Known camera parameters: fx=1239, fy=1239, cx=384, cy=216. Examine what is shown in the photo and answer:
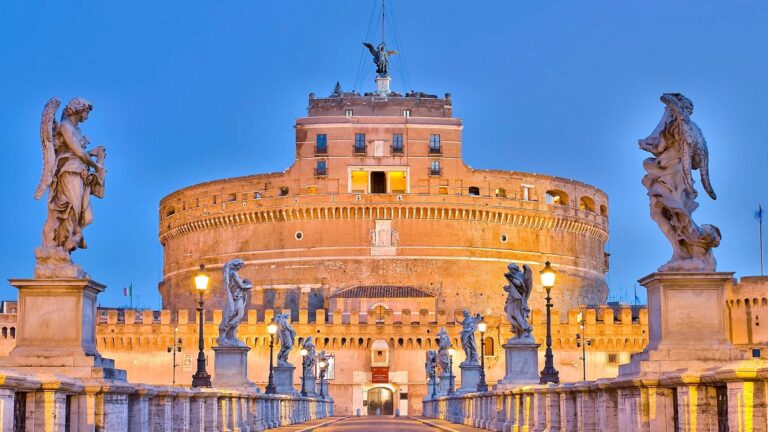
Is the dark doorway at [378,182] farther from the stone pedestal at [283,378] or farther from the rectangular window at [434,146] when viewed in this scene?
the stone pedestal at [283,378]

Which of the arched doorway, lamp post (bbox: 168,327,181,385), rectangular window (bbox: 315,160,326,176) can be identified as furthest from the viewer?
rectangular window (bbox: 315,160,326,176)

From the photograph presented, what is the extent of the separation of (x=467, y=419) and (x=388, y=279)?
191 ft

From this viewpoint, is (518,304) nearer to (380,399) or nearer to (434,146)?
(380,399)

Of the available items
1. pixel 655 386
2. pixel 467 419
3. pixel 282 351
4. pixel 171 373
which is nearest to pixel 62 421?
pixel 655 386

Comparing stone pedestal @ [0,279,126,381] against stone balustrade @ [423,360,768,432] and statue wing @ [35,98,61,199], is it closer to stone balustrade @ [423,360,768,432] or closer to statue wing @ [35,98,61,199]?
statue wing @ [35,98,61,199]

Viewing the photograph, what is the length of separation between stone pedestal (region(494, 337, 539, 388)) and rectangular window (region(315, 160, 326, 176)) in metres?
64.7

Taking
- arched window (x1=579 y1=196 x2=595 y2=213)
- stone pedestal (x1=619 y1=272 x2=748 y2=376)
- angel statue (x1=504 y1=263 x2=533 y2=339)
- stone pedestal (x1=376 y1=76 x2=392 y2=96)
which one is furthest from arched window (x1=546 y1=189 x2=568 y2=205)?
stone pedestal (x1=619 y1=272 x2=748 y2=376)

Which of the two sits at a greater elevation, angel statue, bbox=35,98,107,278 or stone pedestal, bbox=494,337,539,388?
angel statue, bbox=35,98,107,278

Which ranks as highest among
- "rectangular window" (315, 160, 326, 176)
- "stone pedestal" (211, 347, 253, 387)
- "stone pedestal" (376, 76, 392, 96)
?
"stone pedestal" (376, 76, 392, 96)

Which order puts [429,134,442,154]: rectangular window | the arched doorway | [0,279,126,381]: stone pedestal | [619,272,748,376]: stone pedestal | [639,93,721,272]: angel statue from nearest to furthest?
[619,272,748,376]: stone pedestal < [0,279,126,381]: stone pedestal < [639,93,721,272]: angel statue < the arched doorway < [429,134,442,154]: rectangular window

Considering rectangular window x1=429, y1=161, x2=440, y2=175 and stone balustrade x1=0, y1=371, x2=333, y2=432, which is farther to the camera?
rectangular window x1=429, y1=161, x2=440, y2=175

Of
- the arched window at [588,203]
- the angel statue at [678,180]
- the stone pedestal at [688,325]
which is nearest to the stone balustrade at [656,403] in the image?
the stone pedestal at [688,325]

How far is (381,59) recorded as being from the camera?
10631 cm

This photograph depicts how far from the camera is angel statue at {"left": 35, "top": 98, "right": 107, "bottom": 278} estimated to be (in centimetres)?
1296
